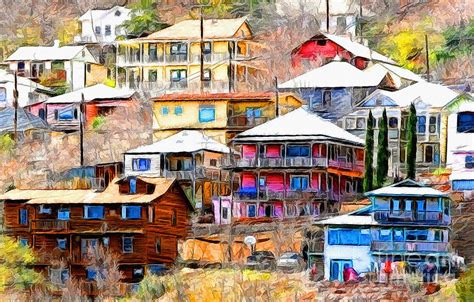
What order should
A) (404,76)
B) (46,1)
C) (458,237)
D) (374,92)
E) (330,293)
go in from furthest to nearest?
(46,1), (404,76), (374,92), (458,237), (330,293)

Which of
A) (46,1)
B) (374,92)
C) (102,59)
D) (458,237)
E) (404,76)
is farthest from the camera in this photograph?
(46,1)

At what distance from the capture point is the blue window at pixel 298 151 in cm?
3497

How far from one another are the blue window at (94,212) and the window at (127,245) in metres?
0.78

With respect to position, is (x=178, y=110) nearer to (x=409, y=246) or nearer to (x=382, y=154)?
(x=382, y=154)

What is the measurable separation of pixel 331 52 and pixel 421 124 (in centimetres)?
725

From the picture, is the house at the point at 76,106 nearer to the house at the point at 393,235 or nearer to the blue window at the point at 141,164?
the blue window at the point at 141,164

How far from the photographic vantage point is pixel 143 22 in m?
48.8

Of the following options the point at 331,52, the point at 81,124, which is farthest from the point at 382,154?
the point at 81,124

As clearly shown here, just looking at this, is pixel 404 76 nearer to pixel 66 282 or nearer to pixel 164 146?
pixel 164 146

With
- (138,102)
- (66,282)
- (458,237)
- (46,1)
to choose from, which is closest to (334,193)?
(458,237)

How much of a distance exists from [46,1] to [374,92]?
2035cm

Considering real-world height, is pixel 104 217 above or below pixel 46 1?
below

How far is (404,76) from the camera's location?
4172 centimetres

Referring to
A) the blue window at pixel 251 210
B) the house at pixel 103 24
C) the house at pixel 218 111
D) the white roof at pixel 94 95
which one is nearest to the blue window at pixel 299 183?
the blue window at pixel 251 210
